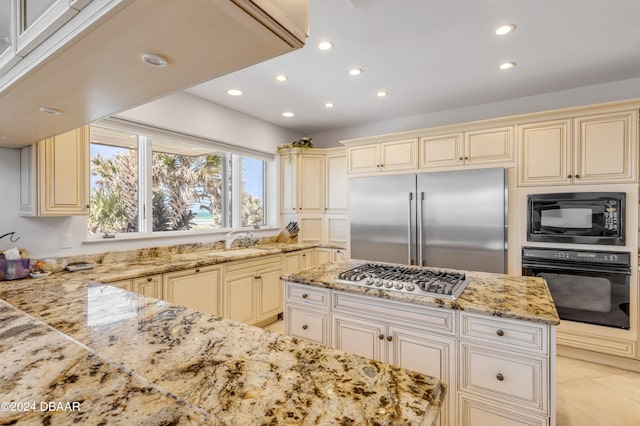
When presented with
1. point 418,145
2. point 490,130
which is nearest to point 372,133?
point 418,145

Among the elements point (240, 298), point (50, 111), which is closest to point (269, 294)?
point (240, 298)

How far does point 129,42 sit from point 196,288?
2.36 m

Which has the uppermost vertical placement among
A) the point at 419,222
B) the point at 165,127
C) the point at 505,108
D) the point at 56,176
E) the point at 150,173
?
the point at 505,108

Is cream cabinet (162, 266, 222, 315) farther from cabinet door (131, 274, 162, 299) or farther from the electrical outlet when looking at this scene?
the electrical outlet

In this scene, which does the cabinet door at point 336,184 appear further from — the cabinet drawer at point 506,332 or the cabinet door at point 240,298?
the cabinet drawer at point 506,332

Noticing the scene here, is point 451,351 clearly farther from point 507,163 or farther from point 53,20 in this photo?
point 507,163

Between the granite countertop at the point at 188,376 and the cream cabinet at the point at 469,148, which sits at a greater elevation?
the cream cabinet at the point at 469,148

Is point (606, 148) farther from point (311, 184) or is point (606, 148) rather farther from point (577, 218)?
point (311, 184)

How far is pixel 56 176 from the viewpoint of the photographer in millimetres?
2107

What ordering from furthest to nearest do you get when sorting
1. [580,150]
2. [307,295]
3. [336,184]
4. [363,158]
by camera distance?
1. [336,184]
2. [363,158]
3. [580,150]
4. [307,295]

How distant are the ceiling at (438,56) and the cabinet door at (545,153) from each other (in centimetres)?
51

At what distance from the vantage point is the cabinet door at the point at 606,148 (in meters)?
2.60

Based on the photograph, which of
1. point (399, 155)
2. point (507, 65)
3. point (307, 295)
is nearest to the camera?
point (307, 295)

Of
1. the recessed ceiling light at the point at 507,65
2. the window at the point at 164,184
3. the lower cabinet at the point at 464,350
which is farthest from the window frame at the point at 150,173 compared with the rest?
the recessed ceiling light at the point at 507,65
